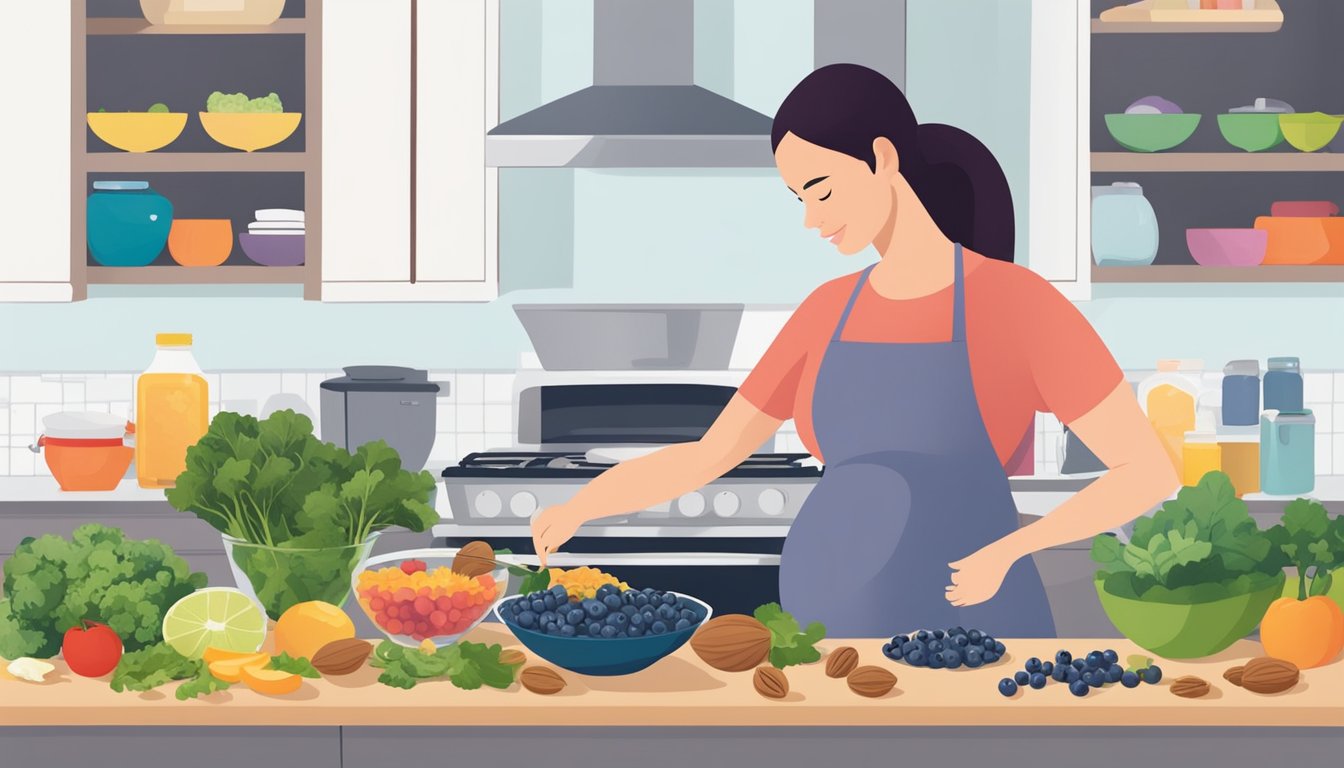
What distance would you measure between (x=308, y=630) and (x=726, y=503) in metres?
1.75

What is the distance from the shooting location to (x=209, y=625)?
1896mm

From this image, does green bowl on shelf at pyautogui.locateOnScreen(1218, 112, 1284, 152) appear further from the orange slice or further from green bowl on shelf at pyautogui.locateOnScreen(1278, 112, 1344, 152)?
the orange slice

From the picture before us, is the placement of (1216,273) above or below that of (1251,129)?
below

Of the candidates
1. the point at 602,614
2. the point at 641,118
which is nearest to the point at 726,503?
the point at 641,118

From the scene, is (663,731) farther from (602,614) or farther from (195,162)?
(195,162)

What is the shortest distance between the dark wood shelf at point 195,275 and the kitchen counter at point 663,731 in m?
2.27

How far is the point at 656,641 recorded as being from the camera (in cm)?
182

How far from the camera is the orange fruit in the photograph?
194 centimetres

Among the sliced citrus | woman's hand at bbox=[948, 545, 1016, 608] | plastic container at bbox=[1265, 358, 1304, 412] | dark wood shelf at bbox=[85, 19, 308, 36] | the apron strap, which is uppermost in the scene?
dark wood shelf at bbox=[85, 19, 308, 36]

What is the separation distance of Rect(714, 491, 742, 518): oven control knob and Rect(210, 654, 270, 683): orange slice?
1.84 meters

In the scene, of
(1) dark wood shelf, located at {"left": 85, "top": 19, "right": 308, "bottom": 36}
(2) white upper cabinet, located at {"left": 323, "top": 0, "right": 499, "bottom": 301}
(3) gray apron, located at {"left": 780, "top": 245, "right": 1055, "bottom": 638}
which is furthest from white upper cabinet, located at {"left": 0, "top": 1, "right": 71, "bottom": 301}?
(3) gray apron, located at {"left": 780, "top": 245, "right": 1055, "bottom": 638}

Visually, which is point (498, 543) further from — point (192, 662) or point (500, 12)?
point (192, 662)

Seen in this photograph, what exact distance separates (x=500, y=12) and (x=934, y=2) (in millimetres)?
1199

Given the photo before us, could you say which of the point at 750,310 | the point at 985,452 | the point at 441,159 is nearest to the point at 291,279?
the point at 441,159
